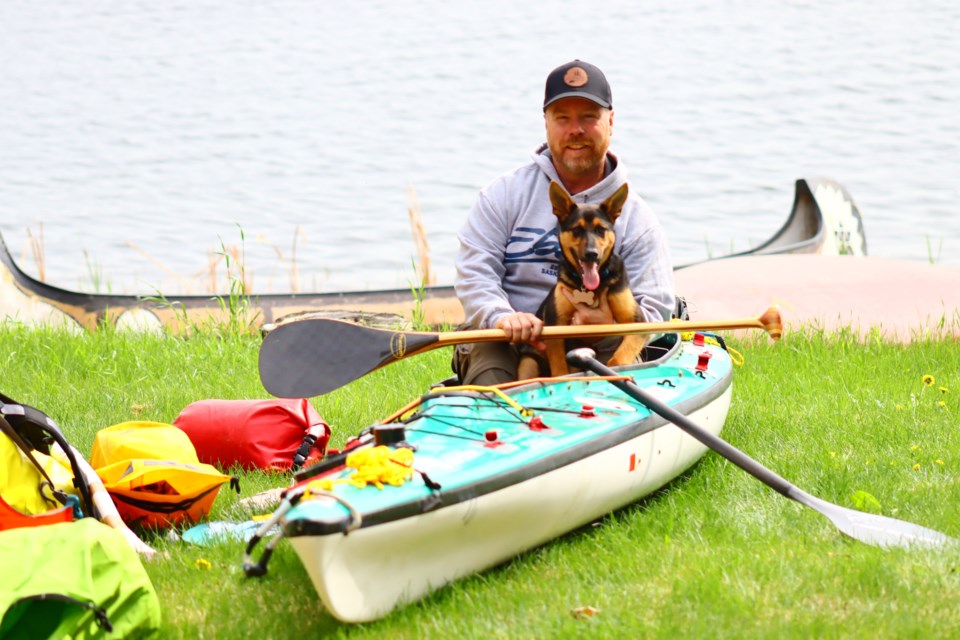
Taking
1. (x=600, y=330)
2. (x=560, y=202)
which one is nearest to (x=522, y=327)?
(x=600, y=330)

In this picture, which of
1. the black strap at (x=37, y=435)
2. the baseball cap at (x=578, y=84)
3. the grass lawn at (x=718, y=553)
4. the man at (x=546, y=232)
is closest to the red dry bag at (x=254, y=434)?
the grass lawn at (x=718, y=553)

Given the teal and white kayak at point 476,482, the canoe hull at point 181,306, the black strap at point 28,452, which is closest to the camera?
the teal and white kayak at point 476,482

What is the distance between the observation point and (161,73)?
1870cm

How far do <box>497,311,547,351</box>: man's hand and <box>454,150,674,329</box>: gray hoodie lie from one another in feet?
1.01

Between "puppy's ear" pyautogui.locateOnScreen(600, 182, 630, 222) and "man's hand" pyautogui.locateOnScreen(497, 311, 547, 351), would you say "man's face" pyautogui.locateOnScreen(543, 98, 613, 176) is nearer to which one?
"puppy's ear" pyautogui.locateOnScreen(600, 182, 630, 222)

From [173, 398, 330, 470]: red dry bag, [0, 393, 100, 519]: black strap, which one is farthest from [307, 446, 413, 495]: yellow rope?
[173, 398, 330, 470]: red dry bag

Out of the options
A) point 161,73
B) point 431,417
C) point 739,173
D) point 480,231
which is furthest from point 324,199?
point 431,417

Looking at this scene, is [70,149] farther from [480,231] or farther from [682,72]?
[480,231]

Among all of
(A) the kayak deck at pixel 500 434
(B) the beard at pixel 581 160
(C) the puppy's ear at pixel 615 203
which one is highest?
(B) the beard at pixel 581 160

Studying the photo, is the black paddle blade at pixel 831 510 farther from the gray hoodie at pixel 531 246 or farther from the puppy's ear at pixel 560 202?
the gray hoodie at pixel 531 246

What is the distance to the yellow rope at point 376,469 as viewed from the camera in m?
2.80

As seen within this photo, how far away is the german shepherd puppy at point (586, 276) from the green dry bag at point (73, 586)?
1699 millimetres

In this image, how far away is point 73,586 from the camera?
8.49 ft

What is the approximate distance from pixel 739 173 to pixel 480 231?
421 inches
